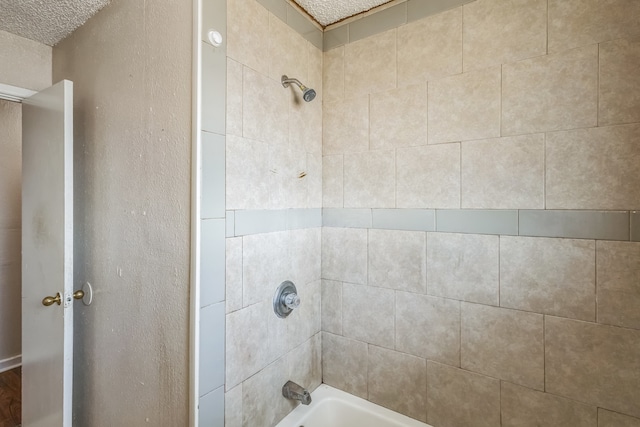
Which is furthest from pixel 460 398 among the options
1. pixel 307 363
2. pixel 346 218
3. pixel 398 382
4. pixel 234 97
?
pixel 234 97

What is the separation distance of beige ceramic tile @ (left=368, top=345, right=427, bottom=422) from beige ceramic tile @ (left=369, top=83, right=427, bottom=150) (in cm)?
97

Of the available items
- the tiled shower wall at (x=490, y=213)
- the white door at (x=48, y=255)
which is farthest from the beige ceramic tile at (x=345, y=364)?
the white door at (x=48, y=255)

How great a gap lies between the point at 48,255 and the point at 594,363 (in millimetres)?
2244

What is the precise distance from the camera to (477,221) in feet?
3.86

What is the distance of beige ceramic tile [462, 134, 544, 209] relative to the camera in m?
1.07

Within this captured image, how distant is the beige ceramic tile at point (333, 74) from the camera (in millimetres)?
1513

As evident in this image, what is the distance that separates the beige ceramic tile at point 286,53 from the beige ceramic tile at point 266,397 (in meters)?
1.24

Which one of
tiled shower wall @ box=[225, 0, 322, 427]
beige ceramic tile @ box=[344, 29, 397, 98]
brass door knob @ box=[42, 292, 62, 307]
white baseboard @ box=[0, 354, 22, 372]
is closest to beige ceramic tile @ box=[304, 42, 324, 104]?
tiled shower wall @ box=[225, 0, 322, 427]

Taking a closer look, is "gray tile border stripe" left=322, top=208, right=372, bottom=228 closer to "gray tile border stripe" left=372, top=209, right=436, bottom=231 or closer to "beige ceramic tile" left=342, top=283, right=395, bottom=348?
"gray tile border stripe" left=372, top=209, right=436, bottom=231

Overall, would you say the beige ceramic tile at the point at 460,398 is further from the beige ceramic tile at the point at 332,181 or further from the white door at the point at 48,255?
the white door at the point at 48,255

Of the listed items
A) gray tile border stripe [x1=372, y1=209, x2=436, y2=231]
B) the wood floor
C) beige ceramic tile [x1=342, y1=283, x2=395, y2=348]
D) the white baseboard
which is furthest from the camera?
the white baseboard

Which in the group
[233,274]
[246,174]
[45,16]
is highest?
[45,16]

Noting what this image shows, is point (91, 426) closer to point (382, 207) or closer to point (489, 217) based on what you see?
point (382, 207)

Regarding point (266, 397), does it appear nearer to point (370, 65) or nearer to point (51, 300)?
point (51, 300)
